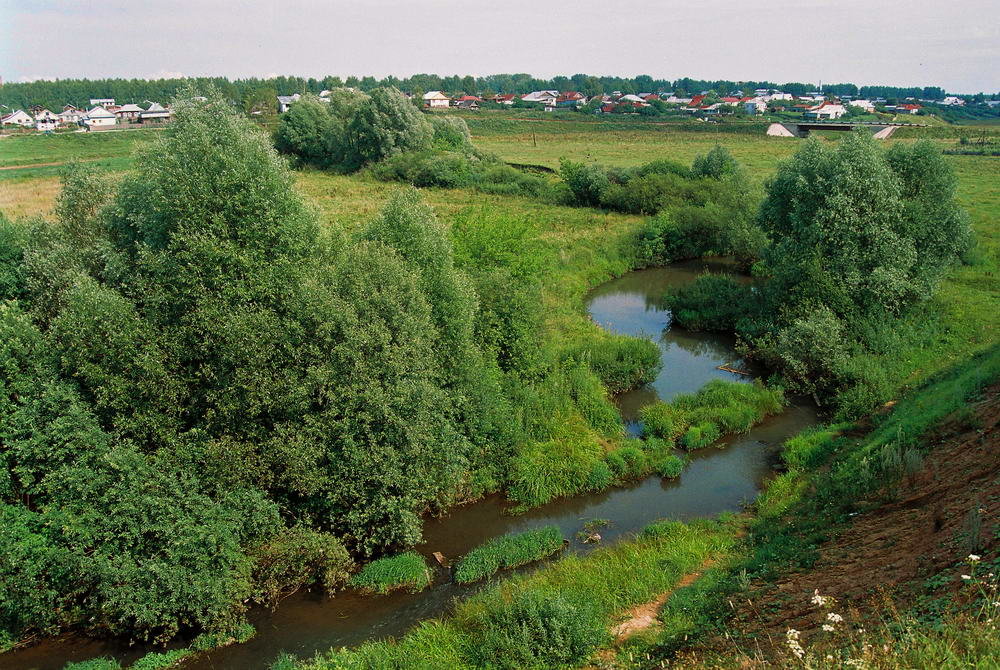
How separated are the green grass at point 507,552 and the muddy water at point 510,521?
432mm

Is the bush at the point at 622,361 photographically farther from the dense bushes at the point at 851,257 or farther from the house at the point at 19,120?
the house at the point at 19,120

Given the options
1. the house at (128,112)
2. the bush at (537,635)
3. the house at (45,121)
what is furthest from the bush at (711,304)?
the house at (128,112)

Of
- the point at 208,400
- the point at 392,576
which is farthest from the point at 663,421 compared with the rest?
the point at 208,400

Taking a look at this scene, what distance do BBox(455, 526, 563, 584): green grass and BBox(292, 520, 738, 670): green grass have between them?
0.65 metres

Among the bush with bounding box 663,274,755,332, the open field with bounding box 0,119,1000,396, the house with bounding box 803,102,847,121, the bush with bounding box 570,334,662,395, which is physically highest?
the house with bounding box 803,102,847,121

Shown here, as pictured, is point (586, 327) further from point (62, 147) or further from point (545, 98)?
point (545, 98)

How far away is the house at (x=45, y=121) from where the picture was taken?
116500 millimetres

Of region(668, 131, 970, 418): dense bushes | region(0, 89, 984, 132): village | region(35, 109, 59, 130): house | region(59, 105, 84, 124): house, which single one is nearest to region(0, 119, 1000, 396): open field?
region(668, 131, 970, 418): dense bushes

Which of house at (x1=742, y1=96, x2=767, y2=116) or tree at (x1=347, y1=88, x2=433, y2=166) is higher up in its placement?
house at (x1=742, y1=96, x2=767, y2=116)

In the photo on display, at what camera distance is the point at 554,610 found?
11.7m

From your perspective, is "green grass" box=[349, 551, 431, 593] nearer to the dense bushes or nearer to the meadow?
the meadow

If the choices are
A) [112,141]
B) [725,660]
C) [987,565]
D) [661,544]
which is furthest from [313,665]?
[112,141]

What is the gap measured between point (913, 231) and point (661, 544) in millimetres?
19144

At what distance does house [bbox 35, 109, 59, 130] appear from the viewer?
116 m
